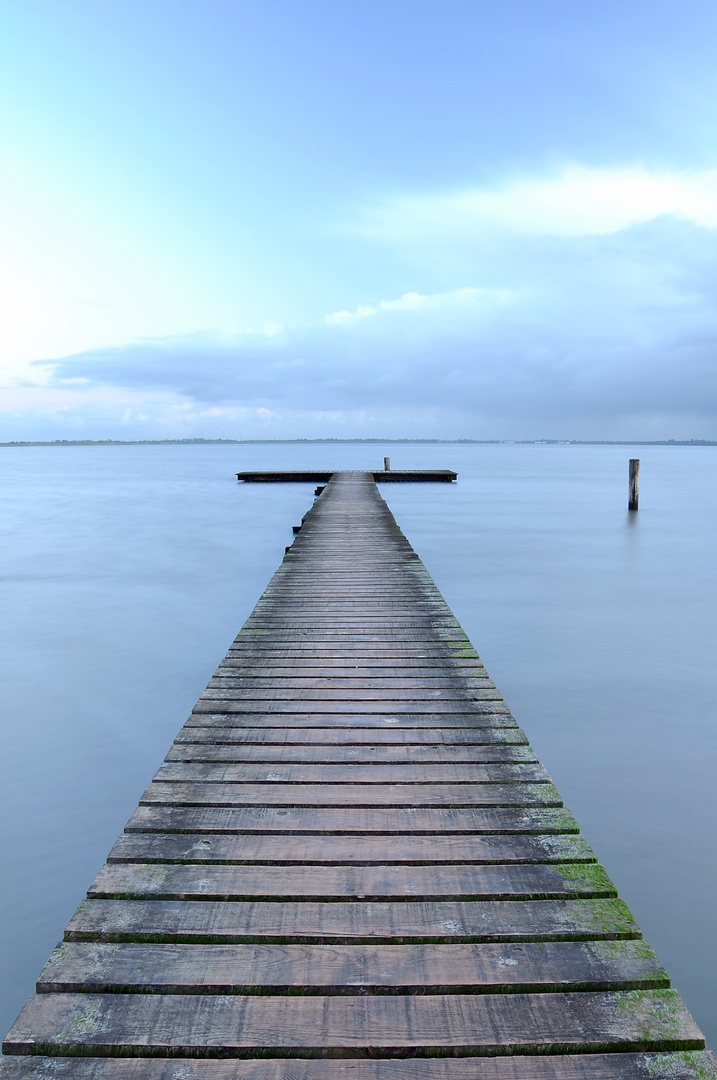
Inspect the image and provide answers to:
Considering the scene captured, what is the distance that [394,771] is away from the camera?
269 centimetres

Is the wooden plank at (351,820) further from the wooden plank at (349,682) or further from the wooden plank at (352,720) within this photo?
the wooden plank at (349,682)

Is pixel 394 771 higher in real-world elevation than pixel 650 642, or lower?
higher

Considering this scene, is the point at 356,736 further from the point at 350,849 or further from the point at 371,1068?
the point at 371,1068

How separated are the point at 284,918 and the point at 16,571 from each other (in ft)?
34.7

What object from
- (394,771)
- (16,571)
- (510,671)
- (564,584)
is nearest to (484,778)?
(394,771)

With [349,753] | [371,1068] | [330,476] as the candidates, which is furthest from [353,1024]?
[330,476]

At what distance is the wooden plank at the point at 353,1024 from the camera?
4.90 ft

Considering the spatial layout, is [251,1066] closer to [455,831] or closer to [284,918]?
[284,918]

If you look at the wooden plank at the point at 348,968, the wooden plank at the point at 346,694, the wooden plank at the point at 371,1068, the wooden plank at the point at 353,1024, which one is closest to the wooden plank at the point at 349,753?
the wooden plank at the point at 346,694

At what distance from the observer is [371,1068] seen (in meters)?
1.46

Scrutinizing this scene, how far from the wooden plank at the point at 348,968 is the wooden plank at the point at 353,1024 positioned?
3 cm

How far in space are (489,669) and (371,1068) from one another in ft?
16.0

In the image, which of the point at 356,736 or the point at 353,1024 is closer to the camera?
the point at 353,1024

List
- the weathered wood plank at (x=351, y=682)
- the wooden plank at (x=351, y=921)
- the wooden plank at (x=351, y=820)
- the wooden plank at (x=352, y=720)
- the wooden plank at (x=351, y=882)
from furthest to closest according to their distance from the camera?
1. the weathered wood plank at (x=351, y=682)
2. the wooden plank at (x=352, y=720)
3. the wooden plank at (x=351, y=820)
4. the wooden plank at (x=351, y=882)
5. the wooden plank at (x=351, y=921)
